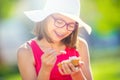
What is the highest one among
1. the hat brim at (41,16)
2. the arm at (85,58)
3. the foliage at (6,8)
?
the foliage at (6,8)

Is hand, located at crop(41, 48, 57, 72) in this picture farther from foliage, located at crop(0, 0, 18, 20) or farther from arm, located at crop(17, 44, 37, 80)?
foliage, located at crop(0, 0, 18, 20)

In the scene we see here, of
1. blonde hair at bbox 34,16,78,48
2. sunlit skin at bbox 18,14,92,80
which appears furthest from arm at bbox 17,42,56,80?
blonde hair at bbox 34,16,78,48

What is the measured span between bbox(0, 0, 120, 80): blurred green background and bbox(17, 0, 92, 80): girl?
7cm

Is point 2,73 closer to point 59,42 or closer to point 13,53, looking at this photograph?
point 13,53

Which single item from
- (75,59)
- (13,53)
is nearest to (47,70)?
(75,59)

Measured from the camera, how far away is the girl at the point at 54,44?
1.97 m

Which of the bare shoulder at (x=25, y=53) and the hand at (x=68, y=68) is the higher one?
the bare shoulder at (x=25, y=53)

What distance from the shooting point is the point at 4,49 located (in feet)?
7.20

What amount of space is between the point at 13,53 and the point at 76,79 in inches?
14.9

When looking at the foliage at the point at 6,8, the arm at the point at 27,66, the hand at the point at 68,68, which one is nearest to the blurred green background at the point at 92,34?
the foliage at the point at 6,8

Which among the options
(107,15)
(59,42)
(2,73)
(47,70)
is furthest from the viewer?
(107,15)

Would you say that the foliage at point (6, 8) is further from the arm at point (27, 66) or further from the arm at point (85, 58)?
the arm at point (85, 58)

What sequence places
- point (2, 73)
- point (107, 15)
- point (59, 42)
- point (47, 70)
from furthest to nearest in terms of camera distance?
1. point (107, 15)
2. point (2, 73)
3. point (59, 42)
4. point (47, 70)

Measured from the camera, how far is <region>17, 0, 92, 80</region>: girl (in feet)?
6.47
